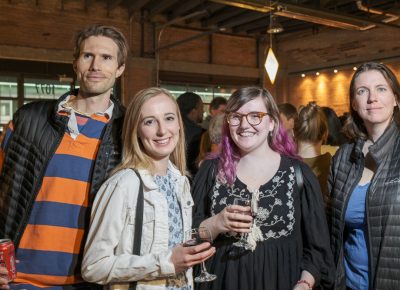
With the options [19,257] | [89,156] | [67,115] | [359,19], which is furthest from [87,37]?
[359,19]

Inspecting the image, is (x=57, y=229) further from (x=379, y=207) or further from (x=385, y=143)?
(x=385, y=143)

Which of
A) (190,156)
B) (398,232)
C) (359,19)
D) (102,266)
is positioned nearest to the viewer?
(102,266)

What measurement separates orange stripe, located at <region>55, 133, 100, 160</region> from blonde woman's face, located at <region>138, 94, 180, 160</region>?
0.83 feet

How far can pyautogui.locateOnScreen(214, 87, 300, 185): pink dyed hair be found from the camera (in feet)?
7.03

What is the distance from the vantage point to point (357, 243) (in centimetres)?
218

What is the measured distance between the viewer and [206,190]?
86.7 inches

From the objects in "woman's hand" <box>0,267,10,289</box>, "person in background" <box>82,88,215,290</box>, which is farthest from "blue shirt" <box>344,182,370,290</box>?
"woman's hand" <box>0,267,10,289</box>

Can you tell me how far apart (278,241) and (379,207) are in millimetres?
513

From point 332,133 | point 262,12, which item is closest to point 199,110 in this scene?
point 332,133

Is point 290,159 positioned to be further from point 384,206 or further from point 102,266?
point 102,266

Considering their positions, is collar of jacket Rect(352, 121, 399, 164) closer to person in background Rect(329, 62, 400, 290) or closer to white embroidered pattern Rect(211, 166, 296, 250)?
person in background Rect(329, 62, 400, 290)

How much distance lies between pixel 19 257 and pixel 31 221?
0.56 feet

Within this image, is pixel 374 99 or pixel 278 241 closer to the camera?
pixel 278 241

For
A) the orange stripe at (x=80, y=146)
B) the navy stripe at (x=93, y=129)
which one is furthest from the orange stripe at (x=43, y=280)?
the navy stripe at (x=93, y=129)
